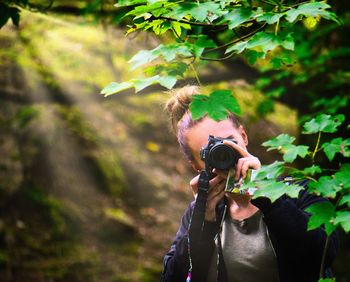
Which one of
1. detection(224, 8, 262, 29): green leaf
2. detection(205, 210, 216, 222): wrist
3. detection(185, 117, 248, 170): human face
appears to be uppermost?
detection(224, 8, 262, 29): green leaf

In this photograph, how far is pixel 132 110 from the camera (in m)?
9.20

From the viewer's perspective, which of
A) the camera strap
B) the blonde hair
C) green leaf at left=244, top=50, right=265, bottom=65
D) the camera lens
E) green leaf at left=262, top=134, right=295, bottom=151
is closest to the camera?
green leaf at left=262, top=134, right=295, bottom=151

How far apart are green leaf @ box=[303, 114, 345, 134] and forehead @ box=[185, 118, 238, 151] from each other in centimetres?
45

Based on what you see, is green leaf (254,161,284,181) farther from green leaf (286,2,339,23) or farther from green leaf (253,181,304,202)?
green leaf (286,2,339,23)

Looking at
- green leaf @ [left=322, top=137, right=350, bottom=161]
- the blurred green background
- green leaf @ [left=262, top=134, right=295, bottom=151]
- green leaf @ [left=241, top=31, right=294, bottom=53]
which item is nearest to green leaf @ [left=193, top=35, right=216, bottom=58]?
green leaf @ [left=241, top=31, right=294, bottom=53]

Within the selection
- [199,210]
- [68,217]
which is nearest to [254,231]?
[199,210]

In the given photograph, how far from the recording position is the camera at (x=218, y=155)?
5.52ft

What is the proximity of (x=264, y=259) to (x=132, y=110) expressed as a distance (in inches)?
300

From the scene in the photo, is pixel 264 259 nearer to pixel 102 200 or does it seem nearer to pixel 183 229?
pixel 183 229

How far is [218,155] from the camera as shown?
67.6 inches

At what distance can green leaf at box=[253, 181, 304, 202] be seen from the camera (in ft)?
3.98

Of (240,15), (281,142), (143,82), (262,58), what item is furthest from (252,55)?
(143,82)

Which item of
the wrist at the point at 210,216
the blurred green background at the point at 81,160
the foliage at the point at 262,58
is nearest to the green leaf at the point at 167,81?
the foliage at the point at 262,58

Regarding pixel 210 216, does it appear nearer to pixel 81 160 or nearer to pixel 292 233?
pixel 292 233
